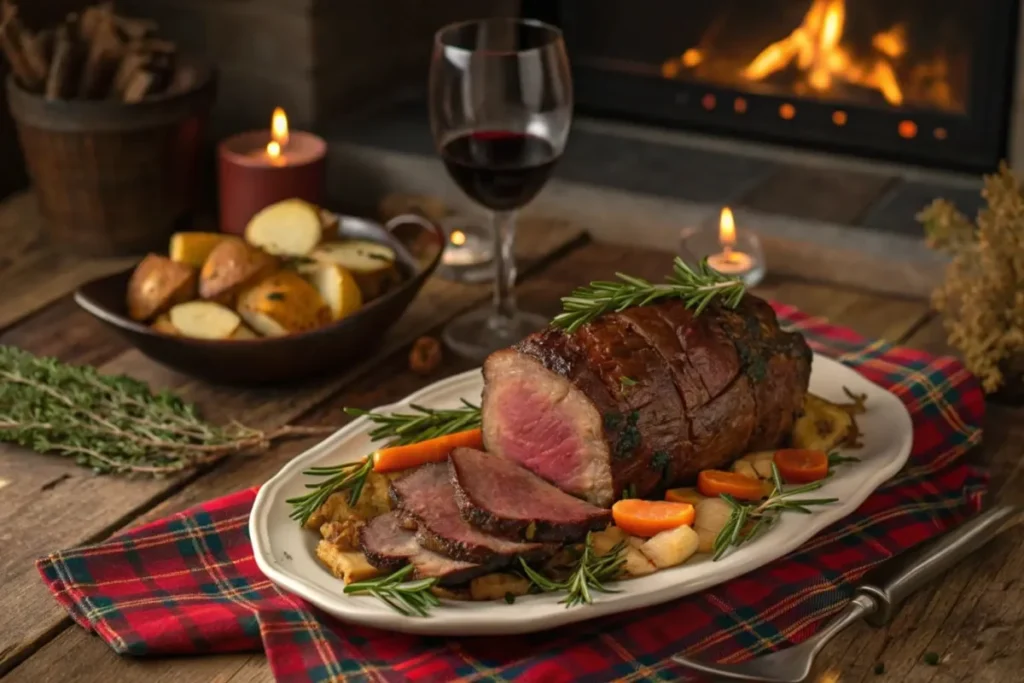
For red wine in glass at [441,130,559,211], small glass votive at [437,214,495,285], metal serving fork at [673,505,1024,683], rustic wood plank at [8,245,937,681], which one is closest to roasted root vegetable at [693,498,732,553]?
metal serving fork at [673,505,1024,683]

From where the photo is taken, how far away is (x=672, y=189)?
2211 mm

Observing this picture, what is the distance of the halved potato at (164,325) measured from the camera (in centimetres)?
161

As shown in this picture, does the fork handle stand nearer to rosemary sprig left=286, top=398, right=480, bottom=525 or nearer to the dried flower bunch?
the dried flower bunch

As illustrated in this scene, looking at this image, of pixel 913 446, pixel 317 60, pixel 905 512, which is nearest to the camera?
pixel 905 512

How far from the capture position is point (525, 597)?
1.18 m

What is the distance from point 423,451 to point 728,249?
786mm

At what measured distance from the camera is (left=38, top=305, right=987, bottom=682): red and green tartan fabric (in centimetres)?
119

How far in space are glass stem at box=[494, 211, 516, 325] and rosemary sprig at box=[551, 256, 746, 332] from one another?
0.36m

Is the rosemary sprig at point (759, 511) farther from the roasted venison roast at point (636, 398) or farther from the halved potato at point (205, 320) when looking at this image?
the halved potato at point (205, 320)

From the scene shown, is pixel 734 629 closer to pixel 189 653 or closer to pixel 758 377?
pixel 758 377

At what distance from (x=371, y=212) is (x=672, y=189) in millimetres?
484

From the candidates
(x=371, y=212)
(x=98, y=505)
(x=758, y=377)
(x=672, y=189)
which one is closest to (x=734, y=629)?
(x=758, y=377)

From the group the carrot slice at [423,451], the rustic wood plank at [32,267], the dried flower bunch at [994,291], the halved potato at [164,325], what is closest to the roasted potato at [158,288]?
the halved potato at [164,325]

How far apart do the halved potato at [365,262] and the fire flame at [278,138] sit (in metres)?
0.37
